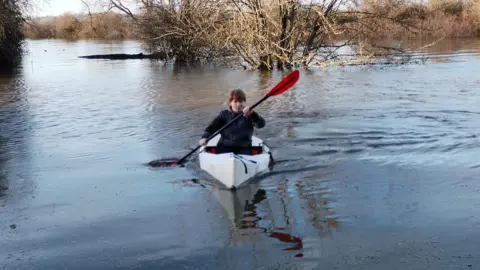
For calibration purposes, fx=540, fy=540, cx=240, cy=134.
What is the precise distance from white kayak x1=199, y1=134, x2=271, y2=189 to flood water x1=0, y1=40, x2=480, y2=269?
0.15 m

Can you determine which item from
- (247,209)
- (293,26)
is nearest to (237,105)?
(247,209)

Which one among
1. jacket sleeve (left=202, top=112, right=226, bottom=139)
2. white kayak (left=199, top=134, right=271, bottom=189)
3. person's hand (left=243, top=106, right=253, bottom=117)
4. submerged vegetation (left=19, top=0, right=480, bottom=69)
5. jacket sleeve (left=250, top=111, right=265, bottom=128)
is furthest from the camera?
submerged vegetation (left=19, top=0, right=480, bottom=69)

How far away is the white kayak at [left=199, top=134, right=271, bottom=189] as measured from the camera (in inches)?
245

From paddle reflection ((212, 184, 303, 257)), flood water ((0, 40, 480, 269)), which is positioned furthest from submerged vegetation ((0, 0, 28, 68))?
paddle reflection ((212, 184, 303, 257))

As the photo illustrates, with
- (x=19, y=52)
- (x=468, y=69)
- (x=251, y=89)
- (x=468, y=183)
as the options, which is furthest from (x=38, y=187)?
(x=19, y=52)

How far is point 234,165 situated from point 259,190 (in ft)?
1.39

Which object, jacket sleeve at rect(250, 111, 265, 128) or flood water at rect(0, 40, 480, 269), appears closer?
flood water at rect(0, 40, 480, 269)

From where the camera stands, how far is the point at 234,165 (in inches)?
243

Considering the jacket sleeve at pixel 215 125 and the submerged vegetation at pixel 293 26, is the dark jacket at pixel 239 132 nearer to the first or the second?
the jacket sleeve at pixel 215 125

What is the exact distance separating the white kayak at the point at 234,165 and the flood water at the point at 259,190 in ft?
0.50

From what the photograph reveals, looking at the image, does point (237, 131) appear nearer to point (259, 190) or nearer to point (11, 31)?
point (259, 190)

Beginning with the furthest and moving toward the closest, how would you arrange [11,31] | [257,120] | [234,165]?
[11,31], [257,120], [234,165]

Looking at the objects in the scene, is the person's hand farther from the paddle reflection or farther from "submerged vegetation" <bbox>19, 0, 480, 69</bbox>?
"submerged vegetation" <bbox>19, 0, 480, 69</bbox>

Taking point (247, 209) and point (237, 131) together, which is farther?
point (237, 131)
